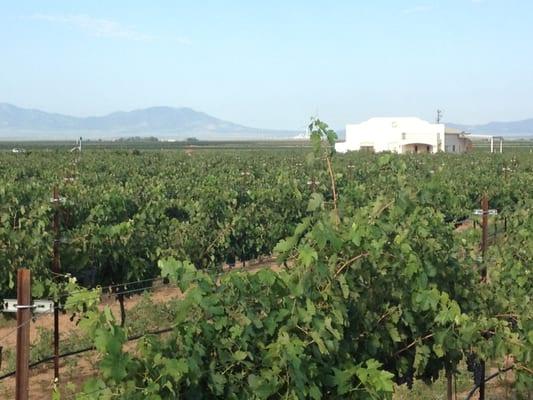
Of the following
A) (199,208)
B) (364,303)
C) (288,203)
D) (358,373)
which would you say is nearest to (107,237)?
(199,208)

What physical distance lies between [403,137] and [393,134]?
1.35m

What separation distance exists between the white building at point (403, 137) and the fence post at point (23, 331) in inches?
2354

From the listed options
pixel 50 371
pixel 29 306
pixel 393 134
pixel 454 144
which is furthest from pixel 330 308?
pixel 454 144

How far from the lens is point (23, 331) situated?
341 cm

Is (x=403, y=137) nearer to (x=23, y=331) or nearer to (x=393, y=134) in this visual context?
(x=393, y=134)

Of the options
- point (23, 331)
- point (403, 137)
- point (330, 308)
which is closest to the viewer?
point (23, 331)

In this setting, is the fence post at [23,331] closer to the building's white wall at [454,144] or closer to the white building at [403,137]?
the white building at [403,137]

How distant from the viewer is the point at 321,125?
396 centimetres

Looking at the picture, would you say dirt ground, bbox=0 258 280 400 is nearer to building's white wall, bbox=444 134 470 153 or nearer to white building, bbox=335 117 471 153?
white building, bbox=335 117 471 153

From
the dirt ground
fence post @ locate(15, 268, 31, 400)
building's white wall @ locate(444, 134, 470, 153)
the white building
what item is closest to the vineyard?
fence post @ locate(15, 268, 31, 400)

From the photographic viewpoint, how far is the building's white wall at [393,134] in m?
63.7

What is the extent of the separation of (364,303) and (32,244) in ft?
13.9

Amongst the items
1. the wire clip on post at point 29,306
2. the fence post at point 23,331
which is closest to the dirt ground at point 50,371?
the wire clip on post at point 29,306

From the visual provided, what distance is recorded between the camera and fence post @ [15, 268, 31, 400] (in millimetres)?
3369
